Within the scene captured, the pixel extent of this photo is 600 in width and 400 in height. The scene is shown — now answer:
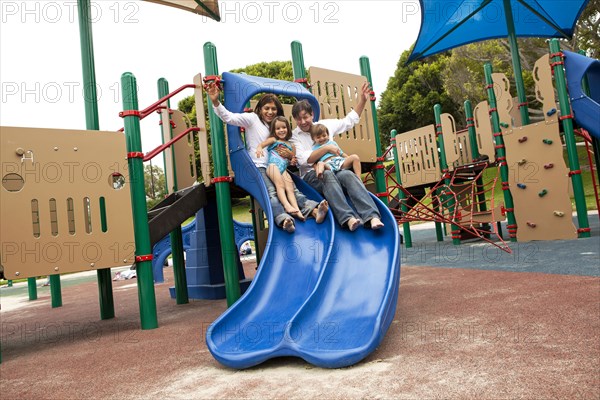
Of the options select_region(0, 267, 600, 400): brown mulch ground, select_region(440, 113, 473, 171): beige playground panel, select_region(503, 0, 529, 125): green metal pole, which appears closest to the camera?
select_region(0, 267, 600, 400): brown mulch ground

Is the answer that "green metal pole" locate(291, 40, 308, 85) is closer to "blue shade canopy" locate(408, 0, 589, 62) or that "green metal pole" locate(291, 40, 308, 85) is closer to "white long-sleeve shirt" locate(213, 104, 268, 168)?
"white long-sleeve shirt" locate(213, 104, 268, 168)

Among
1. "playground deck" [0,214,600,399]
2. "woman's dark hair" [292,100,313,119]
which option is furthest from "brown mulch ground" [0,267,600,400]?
"woman's dark hair" [292,100,313,119]

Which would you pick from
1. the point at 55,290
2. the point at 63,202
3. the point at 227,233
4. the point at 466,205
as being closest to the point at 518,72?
the point at 466,205

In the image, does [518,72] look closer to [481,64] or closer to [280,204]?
[280,204]

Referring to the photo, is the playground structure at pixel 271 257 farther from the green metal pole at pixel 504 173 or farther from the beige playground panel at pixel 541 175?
the green metal pole at pixel 504 173

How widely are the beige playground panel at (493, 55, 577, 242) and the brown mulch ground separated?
350 centimetres

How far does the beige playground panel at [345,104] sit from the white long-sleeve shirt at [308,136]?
0.29 meters

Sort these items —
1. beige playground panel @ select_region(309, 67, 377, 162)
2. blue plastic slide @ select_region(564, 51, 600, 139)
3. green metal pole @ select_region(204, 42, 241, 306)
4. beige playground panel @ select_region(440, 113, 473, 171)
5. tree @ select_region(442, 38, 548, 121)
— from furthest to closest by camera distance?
1. tree @ select_region(442, 38, 548, 121)
2. beige playground panel @ select_region(440, 113, 473, 171)
3. blue plastic slide @ select_region(564, 51, 600, 139)
4. beige playground panel @ select_region(309, 67, 377, 162)
5. green metal pole @ select_region(204, 42, 241, 306)

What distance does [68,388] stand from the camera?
2.62 meters

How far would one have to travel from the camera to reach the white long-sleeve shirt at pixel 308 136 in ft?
15.2

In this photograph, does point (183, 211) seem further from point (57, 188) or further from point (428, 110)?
point (428, 110)

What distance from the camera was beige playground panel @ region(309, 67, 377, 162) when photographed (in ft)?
17.6

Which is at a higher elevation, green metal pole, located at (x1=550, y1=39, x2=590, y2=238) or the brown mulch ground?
green metal pole, located at (x1=550, y1=39, x2=590, y2=238)

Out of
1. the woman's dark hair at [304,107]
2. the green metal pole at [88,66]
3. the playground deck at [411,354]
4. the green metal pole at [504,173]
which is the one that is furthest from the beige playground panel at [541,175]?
the green metal pole at [88,66]
